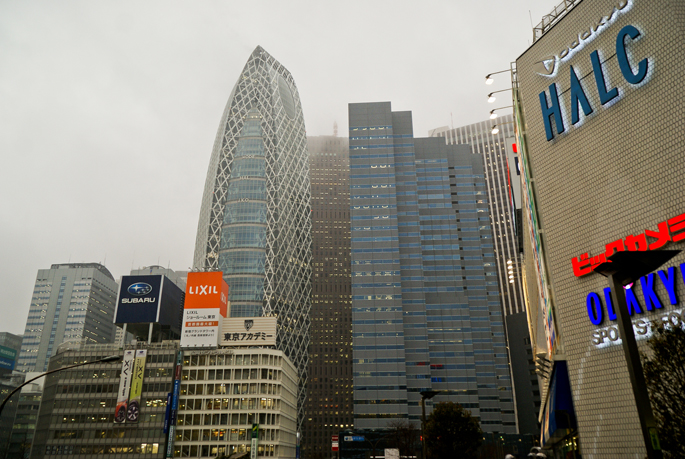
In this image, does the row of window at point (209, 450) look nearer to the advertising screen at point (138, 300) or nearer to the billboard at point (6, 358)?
the advertising screen at point (138, 300)

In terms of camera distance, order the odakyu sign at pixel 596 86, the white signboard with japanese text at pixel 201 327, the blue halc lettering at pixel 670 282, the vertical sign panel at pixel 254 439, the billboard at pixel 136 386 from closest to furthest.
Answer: the blue halc lettering at pixel 670 282 < the odakyu sign at pixel 596 86 < the vertical sign panel at pixel 254 439 < the billboard at pixel 136 386 < the white signboard with japanese text at pixel 201 327

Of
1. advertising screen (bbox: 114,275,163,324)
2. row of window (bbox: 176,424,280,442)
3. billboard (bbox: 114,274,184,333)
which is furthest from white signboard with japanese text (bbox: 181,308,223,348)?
row of window (bbox: 176,424,280,442)

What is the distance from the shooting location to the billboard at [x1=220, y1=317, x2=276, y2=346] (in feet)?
376

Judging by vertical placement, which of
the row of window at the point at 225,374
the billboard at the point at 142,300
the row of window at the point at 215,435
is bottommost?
the row of window at the point at 215,435

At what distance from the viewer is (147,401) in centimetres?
10694

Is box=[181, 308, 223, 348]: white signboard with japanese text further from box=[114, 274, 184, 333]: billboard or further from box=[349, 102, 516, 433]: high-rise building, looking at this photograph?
box=[349, 102, 516, 433]: high-rise building

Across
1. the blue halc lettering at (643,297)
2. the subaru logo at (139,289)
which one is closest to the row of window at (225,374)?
the subaru logo at (139,289)

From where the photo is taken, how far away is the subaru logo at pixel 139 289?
117 meters

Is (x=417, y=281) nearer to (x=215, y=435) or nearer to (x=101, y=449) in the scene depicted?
(x=215, y=435)

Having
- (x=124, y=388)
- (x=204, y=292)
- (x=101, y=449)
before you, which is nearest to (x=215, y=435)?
(x=124, y=388)

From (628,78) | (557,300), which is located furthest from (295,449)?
(628,78)

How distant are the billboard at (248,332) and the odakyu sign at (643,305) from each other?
92.1m

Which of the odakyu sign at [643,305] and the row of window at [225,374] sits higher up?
the row of window at [225,374]

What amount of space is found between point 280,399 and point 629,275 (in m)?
109
